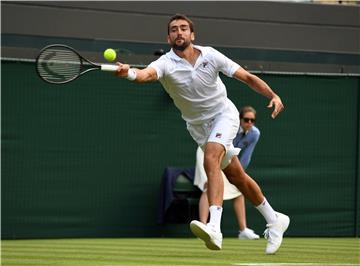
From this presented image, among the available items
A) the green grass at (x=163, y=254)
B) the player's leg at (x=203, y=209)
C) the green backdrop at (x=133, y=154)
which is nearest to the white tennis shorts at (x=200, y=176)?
the player's leg at (x=203, y=209)

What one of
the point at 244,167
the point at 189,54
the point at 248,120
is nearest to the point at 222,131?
the point at 189,54

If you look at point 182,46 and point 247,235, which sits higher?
point 182,46

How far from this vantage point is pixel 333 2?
16.9 meters

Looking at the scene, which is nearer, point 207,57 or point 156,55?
point 207,57

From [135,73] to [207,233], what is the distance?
131cm

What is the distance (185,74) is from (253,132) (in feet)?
12.1

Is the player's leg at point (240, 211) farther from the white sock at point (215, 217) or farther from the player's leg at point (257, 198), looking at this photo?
the white sock at point (215, 217)

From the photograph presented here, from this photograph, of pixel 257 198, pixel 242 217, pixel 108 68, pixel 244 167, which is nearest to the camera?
pixel 108 68

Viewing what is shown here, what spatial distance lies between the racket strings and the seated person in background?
3789mm

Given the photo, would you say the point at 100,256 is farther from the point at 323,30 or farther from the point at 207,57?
the point at 323,30

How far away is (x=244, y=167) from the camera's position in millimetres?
11844

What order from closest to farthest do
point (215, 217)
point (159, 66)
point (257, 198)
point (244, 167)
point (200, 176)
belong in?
point (215, 217) < point (159, 66) < point (257, 198) < point (244, 167) < point (200, 176)

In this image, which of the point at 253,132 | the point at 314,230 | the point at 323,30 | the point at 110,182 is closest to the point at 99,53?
the point at 110,182

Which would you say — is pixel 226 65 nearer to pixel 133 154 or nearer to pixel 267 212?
pixel 267 212
